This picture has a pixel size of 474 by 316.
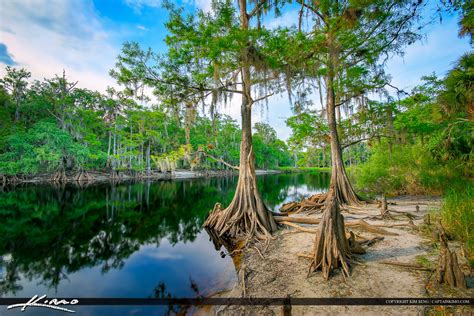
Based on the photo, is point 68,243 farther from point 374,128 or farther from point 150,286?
point 374,128

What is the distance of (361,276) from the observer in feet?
12.6

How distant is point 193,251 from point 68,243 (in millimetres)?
5259

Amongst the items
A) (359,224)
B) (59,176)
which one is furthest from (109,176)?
(359,224)

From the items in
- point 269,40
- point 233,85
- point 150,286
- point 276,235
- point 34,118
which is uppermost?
point 34,118

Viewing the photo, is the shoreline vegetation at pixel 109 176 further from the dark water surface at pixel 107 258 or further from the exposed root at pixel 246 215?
the exposed root at pixel 246 215

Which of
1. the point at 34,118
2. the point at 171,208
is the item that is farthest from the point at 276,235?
the point at 34,118

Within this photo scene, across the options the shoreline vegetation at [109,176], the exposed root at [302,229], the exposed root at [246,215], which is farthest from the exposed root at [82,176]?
the exposed root at [302,229]

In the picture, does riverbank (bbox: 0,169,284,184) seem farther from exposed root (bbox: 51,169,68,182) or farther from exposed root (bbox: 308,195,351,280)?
exposed root (bbox: 308,195,351,280)

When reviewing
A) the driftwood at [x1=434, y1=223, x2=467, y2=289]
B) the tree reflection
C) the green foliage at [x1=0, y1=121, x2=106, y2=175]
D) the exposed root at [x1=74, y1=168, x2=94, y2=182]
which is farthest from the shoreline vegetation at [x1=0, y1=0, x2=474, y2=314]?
the exposed root at [x1=74, y1=168, x2=94, y2=182]

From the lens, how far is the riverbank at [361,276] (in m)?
3.10

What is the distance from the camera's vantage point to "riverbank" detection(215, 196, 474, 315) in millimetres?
3102

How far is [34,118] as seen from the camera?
1289 inches

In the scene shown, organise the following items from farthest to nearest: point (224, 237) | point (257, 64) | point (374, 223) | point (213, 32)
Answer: point (224, 237), point (374, 223), point (257, 64), point (213, 32)

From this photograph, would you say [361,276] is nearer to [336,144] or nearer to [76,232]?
[336,144]
